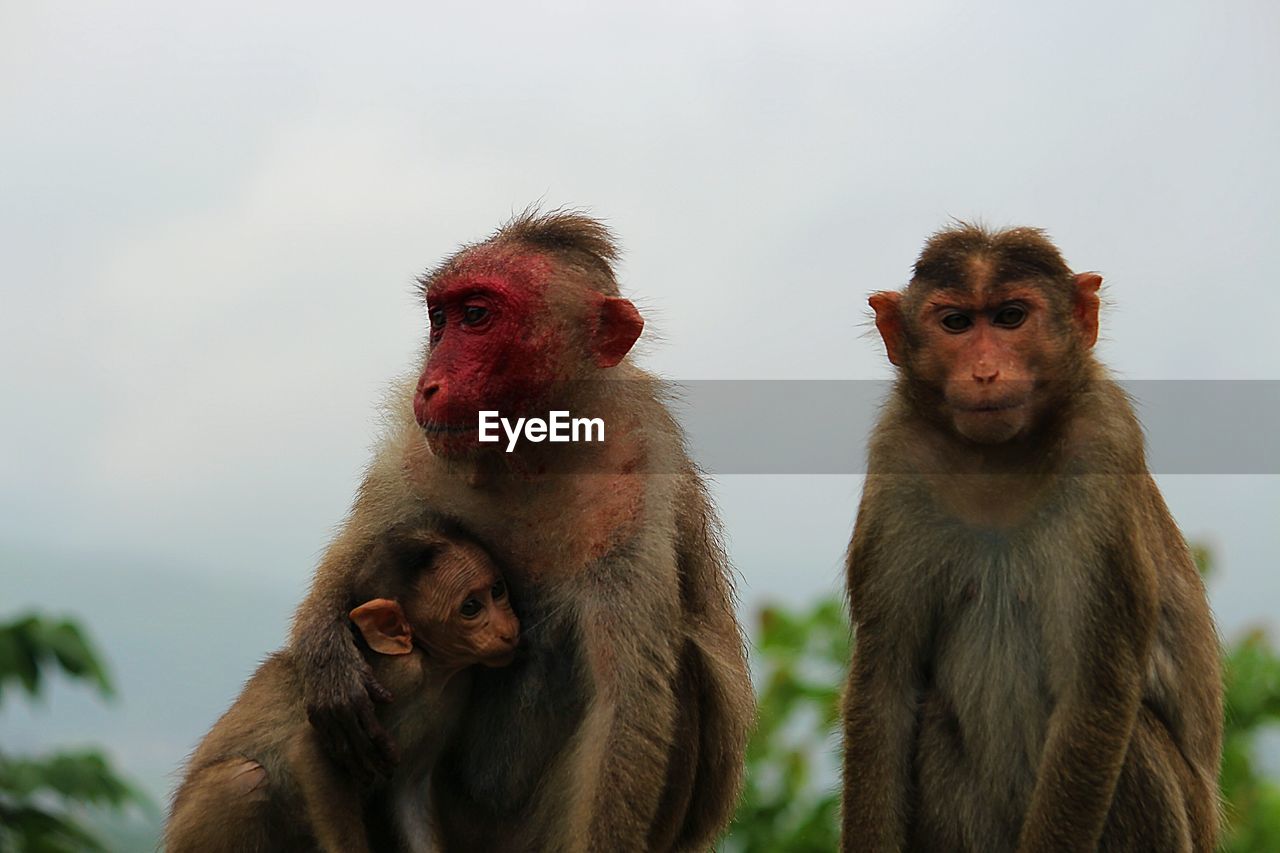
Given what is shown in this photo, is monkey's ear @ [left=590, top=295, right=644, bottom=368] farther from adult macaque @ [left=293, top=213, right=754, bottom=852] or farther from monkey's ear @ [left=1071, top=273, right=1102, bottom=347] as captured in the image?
monkey's ear @ [left=1071, top=273, right=1102, bottom=347]

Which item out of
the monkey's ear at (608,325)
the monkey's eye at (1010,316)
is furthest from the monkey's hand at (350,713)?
the monkey's eye at (1010,316)

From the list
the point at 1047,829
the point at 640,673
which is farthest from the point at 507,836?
the point at 1047,829

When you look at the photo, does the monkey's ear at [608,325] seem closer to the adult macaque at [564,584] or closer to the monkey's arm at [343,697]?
the adult macaque at [564,584]

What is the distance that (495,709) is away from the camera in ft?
13.3

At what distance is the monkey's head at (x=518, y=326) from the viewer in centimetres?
386

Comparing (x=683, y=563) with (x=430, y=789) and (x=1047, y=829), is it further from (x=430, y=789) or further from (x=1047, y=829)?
(x=1047, y=829)

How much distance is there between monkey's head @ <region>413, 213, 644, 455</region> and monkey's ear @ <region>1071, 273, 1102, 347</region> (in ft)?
3.89

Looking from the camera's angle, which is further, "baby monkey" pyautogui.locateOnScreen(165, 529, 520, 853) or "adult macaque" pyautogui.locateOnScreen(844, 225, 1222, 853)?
"baby monkey" pyautogui.locateOnScreen(165, 529, 520, 853)

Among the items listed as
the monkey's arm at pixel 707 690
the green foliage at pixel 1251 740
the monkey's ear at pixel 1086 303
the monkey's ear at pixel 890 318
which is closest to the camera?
the monkey's ear at pixel 1086 303

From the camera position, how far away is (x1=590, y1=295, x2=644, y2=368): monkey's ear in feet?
13.4

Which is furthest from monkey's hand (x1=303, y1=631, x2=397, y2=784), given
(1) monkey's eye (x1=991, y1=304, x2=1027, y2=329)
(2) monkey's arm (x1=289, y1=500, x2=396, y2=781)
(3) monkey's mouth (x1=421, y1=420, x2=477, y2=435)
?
(1) monkey's eye (x1=991, y1=304, x2=1027, y2=329)

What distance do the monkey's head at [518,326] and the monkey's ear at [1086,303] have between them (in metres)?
1.18

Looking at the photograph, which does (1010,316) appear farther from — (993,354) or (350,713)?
(350,713)

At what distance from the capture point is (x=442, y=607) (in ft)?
12.5
